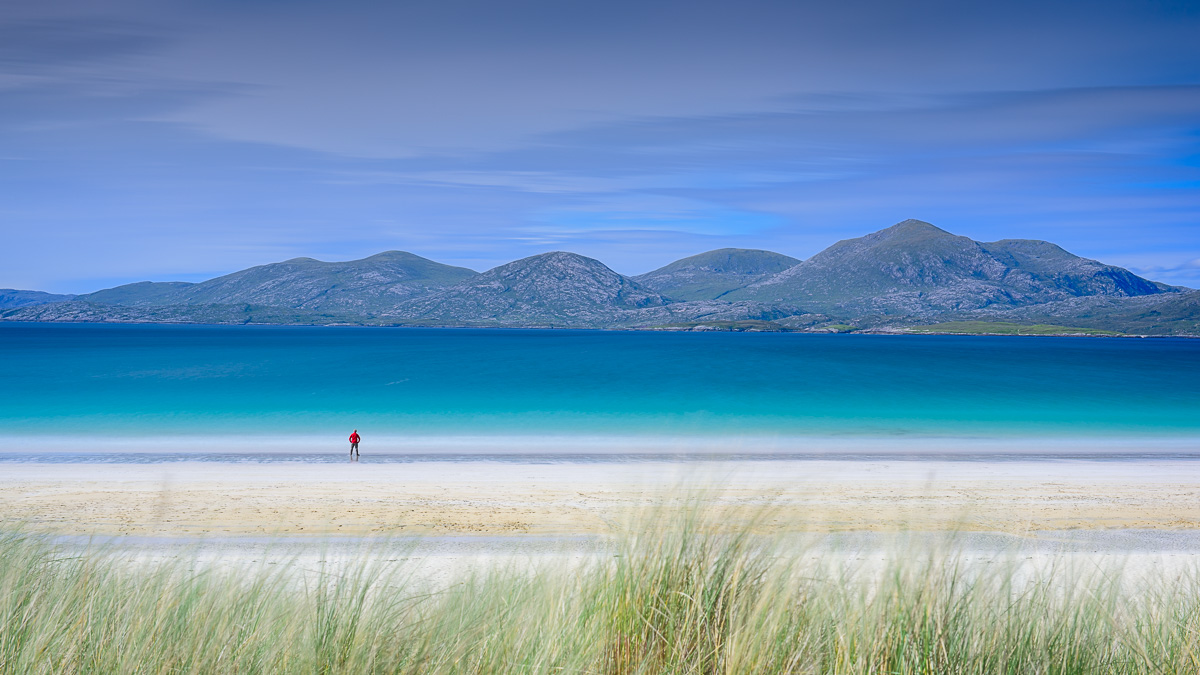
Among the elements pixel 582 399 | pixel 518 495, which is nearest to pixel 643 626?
pixel 518 495

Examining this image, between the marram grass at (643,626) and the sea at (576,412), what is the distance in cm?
191

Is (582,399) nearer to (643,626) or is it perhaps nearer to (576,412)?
(576,412)

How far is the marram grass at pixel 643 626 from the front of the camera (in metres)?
3.06

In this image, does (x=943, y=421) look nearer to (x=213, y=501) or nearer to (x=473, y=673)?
(x=213, y=501)

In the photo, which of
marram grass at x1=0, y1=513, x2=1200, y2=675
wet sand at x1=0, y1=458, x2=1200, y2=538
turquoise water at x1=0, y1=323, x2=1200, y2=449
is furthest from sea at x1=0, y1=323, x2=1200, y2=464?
wet sand at x1=0, y1=458, x2=1200, y2=538

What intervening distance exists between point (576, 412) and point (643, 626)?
3393cm

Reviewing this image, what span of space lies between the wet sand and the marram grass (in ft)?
16.3

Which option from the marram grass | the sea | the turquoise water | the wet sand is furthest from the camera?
the turquoise water

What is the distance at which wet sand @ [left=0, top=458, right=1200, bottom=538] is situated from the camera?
11.7 metres

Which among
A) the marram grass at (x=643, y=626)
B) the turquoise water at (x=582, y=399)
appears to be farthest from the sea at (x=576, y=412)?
the marram grass at (x=643, y=626)

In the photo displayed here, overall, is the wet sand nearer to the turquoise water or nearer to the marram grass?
the turquoise water

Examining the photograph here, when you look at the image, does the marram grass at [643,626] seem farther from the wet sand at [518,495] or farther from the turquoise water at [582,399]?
the turquoise water at [582,399]

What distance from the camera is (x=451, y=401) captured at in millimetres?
41875

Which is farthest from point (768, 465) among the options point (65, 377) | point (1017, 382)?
point (65, 377)
